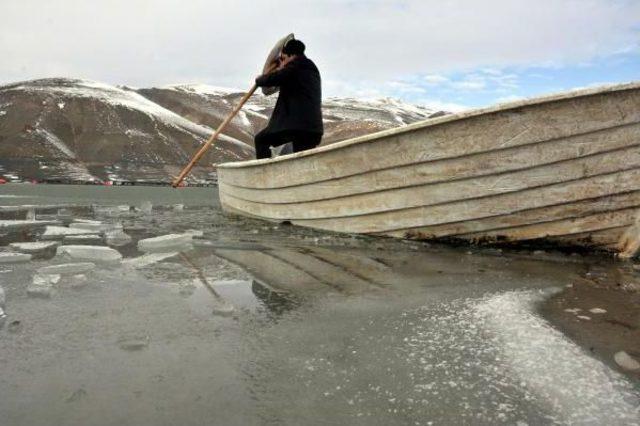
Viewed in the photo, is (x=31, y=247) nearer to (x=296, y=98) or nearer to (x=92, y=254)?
(x=92, y=254)

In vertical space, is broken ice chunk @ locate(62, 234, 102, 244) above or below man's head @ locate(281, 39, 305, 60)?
below

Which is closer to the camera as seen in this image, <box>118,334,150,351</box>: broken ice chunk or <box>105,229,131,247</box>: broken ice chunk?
<box>118,334,150,351</box>: broken ice chunk

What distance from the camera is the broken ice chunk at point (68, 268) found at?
2.97m

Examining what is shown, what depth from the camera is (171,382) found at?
156cm

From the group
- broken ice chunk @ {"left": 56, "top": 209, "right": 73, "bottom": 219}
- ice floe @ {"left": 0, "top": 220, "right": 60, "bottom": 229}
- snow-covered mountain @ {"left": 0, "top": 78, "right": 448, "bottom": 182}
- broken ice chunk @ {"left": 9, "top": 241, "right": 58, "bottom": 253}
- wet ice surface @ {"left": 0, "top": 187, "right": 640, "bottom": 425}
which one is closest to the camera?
wet ice surface @ {"left": 0, "top": 187, "right": 640, "bottom": 425}

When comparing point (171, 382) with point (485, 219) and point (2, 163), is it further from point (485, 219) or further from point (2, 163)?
point (2, 163)

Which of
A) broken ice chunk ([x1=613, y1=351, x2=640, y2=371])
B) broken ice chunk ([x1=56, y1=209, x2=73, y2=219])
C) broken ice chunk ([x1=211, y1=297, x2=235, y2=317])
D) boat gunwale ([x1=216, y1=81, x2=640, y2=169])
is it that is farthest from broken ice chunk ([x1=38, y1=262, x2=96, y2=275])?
broken ice chunk ([x1=56, y1=209, x2=73, y2=219])

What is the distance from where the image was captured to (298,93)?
6.12 meters

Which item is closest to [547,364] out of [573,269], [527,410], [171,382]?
[527,410]

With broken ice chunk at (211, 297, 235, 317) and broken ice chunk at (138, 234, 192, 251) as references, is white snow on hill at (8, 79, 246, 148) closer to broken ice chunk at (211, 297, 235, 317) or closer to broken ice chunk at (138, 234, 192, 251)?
broken ice chunk at (138, 234, 192, 251)

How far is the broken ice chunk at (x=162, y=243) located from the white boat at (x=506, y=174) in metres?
1.71

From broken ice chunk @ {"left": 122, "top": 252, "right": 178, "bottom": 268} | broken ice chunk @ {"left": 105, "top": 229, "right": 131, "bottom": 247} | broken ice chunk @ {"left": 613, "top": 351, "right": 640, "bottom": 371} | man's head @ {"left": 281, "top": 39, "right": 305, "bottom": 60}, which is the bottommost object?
broken ice chunk @ {"left": 613, "top": 351, "right": 640, "bottom": 371}

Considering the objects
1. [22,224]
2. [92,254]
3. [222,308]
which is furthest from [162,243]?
[22,224]

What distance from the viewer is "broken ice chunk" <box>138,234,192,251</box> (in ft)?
13.4
